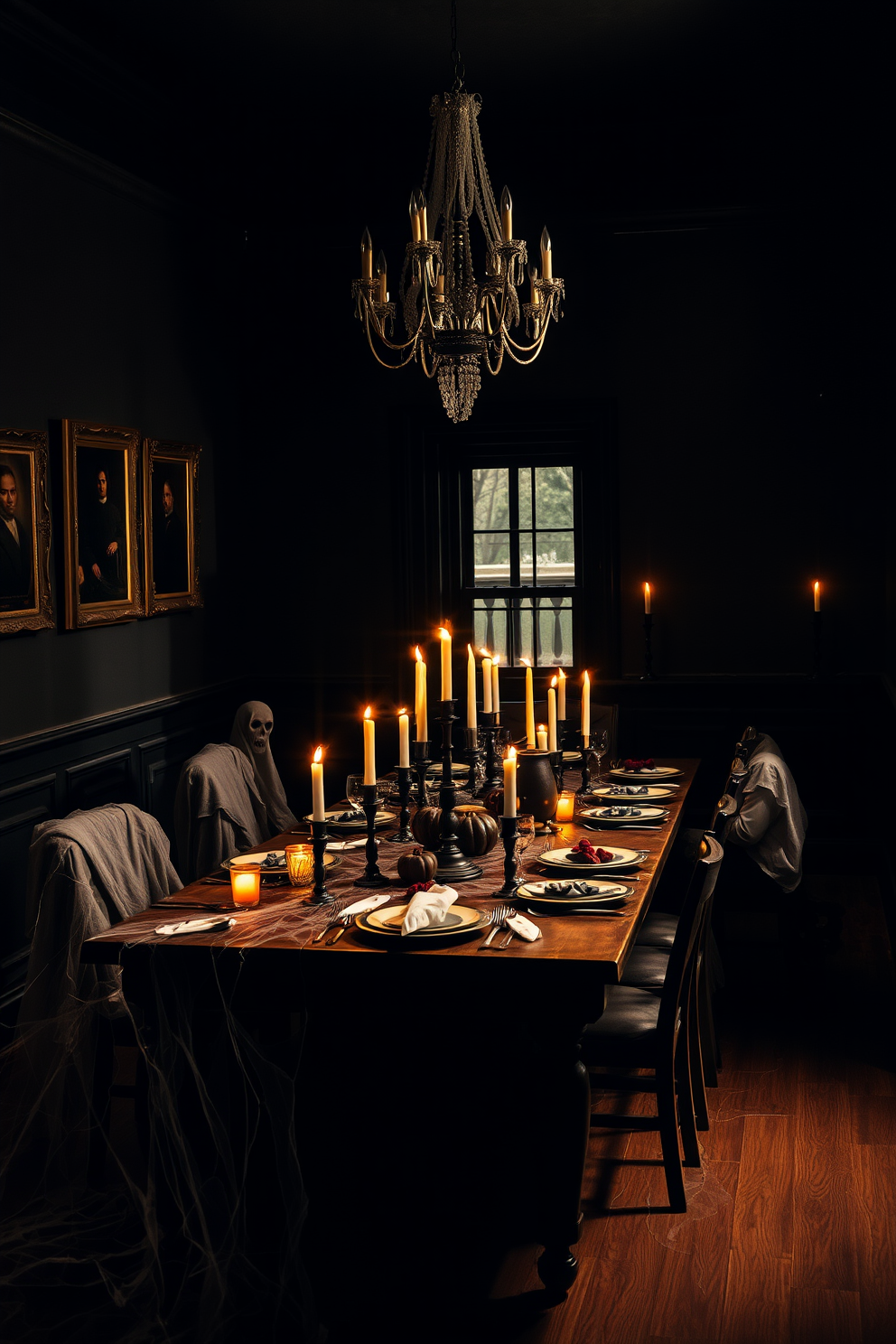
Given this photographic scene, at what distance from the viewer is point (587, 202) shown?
622 cm

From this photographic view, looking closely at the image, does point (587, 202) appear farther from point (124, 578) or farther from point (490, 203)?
point (124, 578)

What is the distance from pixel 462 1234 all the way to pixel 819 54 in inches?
172

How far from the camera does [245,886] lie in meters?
3.05

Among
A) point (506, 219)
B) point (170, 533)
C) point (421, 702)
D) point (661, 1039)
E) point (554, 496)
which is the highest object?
point (506, 219)

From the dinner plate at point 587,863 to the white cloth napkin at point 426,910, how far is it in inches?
17.7

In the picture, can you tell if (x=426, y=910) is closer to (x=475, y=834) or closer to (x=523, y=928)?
(x=523, y=928)

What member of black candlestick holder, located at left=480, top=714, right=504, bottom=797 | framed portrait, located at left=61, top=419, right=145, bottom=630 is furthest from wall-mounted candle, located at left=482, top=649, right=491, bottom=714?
framed portrait, located at left=61, top=419, right=145, bottom=630

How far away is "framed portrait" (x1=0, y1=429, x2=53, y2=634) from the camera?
14.6 ft

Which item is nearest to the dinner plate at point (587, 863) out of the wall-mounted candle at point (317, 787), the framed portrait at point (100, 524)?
the wall-mounted candle at point (317, 787)

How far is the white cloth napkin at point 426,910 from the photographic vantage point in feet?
8.85

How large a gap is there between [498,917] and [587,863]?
1.58 ft

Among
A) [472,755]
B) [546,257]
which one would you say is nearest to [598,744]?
[472,755]

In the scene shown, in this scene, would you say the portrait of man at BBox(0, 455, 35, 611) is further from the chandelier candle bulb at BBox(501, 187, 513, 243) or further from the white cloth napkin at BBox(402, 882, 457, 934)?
the white cloth napkin at BBox(402, 882, 457, 934)

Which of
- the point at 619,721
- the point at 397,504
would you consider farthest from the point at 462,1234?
the point at 397,504
